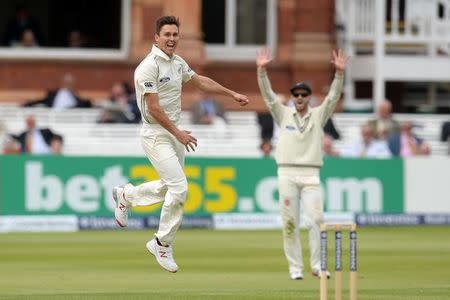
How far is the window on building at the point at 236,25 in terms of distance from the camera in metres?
30.3

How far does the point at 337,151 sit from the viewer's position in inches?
1027

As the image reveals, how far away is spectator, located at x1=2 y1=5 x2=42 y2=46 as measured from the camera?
2930 centimetres

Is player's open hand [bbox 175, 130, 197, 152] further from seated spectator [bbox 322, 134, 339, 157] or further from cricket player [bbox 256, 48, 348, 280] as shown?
seated spectator [bbox 322, 134, 339, 157]

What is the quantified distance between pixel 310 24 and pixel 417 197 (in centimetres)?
580

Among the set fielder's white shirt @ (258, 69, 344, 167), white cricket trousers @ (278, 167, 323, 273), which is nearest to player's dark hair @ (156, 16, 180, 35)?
fielder's white shirt @ (258, 69, 344, 167)

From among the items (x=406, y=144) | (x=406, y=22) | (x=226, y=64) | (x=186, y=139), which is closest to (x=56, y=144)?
(x=406, y=144)

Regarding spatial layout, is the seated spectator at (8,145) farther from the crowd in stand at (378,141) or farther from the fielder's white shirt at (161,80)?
the fielder's white shirt at (161,80)

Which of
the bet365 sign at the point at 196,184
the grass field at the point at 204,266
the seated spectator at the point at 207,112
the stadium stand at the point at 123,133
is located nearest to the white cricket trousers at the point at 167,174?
the grass field at the point at 204,266

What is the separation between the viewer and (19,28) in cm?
2945

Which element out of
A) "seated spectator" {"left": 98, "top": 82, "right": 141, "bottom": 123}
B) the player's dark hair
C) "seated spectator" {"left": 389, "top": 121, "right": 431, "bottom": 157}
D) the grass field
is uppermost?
A: the player's dark hair

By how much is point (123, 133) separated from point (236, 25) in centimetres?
431

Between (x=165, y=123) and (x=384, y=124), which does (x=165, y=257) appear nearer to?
(x=165, y=123)

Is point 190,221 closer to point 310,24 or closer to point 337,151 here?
point 337,151

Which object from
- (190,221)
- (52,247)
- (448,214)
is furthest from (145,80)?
(448,214)
